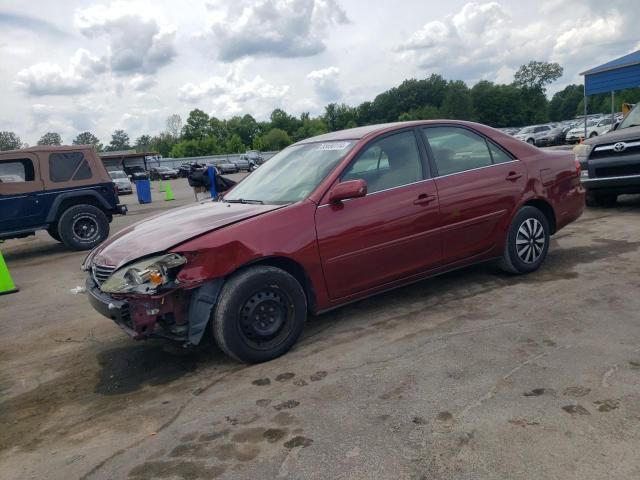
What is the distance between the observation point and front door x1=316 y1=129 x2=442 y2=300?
402cm

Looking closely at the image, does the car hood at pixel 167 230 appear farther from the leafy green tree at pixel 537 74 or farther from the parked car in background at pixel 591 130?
the leafy green tree at pixel 537 74

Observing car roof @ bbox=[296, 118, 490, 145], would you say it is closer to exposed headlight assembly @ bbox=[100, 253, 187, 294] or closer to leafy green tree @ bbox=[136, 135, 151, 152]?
exposed headlight assembly @ bbox=[100, 253, 187, 294]

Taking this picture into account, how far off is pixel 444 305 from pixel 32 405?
3242mm

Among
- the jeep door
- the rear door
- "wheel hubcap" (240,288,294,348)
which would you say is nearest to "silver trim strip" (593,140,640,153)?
the rear door

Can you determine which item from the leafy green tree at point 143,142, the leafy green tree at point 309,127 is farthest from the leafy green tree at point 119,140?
the leafy green tree at point 309,127

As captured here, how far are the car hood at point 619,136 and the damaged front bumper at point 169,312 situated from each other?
22.2 feet

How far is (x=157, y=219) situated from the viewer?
4.60m

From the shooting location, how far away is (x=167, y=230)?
3.95m

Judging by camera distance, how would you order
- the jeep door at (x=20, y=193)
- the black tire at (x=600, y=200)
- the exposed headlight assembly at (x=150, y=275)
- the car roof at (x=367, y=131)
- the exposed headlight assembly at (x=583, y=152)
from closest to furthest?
1. the exposed headlight assembly at (x=150, y=275)
2. the car roof at (x=367, y=131)
3. the exposed headlight assembly at (x=583, y=152)
4. the black tire at (x=600, y=200)
5. the jeep door at (x=20, y=193)

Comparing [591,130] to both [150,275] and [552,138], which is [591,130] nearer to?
[552,138]

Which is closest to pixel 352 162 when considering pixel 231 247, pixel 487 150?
pixel 231 247

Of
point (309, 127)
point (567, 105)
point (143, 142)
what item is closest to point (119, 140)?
point (143, 142)

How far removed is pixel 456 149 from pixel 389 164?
2.60ft

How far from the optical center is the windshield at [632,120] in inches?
337
